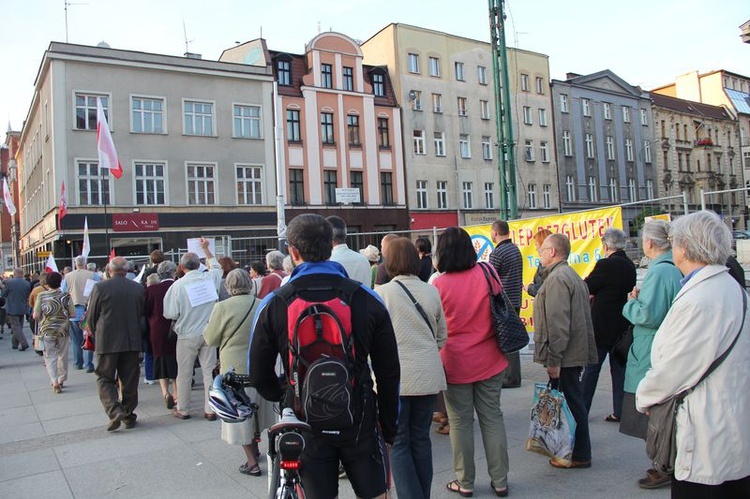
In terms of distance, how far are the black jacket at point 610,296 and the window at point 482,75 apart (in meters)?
36.7

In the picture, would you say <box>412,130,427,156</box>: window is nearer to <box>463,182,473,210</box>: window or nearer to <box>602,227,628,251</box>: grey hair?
<box>463,182,473,210</box>: window

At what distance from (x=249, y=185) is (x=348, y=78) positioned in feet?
29.6

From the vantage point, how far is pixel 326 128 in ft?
111

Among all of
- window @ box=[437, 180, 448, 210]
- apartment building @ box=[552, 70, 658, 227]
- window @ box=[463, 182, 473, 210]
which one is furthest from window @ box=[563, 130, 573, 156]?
window @ box=[437, 180, 448, 210]

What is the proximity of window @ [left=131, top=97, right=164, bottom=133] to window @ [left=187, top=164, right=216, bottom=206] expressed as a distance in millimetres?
2429

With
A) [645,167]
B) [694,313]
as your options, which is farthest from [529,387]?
[645,167]

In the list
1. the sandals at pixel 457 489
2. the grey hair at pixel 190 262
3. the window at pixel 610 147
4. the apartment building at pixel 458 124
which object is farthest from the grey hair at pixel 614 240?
the window at pixel 610 147

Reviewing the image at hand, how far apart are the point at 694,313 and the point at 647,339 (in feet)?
6.25

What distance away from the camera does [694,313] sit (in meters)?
2.60

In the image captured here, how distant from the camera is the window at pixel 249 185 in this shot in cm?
3066

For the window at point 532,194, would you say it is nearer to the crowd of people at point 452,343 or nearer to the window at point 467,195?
the window at point 467,195

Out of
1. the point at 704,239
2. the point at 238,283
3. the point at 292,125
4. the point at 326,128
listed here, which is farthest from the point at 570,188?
the point at 704,239

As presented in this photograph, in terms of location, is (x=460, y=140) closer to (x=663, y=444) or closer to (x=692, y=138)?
(x=692, y=138)

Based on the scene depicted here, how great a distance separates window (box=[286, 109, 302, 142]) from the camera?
106 feet
